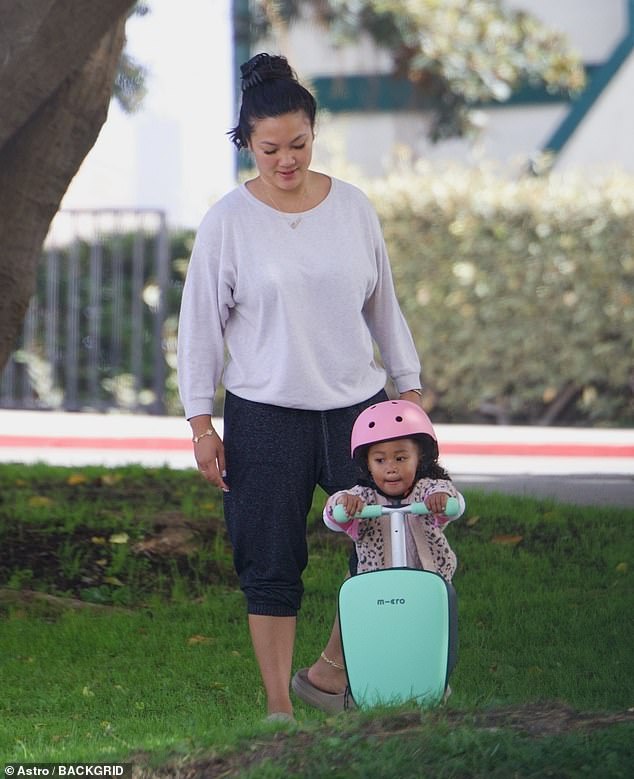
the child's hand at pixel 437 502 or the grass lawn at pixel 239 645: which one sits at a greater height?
the child's hand at pixel 437 502

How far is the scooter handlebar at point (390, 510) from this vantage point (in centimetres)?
424

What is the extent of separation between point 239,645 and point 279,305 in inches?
76.9

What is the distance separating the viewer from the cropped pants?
4.48m

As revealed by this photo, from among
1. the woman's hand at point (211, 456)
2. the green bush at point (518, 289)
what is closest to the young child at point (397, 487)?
the woman's hand at point (211, 456)

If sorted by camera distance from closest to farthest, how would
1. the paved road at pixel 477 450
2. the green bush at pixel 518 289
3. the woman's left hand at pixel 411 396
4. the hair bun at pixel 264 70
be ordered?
the hair bun at pixel 264 70 → the woman's left hand at pixel 411 396 → the paved road at pixel 477 450 → the green bush at pixel 518 289

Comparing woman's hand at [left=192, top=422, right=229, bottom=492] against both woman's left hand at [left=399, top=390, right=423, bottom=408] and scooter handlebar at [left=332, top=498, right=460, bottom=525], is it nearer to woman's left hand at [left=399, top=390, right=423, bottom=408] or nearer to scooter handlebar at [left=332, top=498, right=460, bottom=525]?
scooter handlebar at [left=332, top=498, right=460, bottom=525]

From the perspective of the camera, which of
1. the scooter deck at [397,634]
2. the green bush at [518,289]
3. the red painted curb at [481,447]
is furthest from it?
the green bush at [518,289]

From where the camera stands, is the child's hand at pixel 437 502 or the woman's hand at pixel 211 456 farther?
the woman's hand at pixel 211 456

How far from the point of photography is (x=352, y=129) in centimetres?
2156

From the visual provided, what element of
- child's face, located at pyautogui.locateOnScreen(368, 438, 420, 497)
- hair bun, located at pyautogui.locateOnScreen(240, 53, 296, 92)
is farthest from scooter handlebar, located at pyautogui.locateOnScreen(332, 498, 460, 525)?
hair bun, located at pyautogui.locateOnScreen(240, 53, 296, 92)

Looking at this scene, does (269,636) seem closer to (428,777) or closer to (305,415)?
(305,415)

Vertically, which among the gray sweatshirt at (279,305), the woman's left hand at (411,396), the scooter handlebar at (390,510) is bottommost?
the scooter handlebar at (390,510)

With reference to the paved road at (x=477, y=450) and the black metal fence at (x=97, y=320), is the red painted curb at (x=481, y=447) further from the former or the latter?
the black metal fence at (x=97, y=320)

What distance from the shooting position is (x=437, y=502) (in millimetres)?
4266
